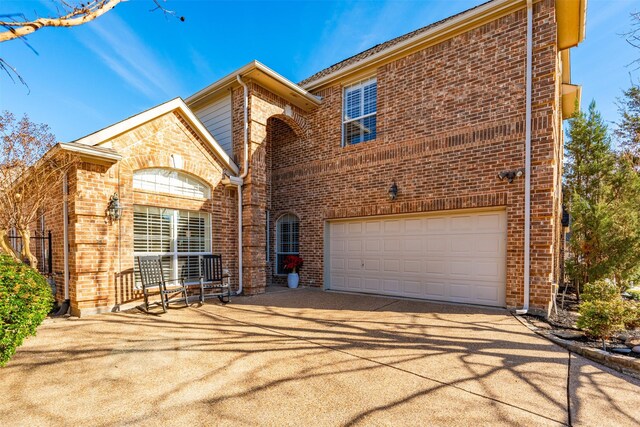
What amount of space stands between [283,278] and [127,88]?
8.63 meters

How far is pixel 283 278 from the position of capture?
32.9 feet

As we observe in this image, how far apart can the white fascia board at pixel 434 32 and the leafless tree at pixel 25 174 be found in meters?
6.83

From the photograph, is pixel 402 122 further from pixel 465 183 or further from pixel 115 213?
pixel 115 213

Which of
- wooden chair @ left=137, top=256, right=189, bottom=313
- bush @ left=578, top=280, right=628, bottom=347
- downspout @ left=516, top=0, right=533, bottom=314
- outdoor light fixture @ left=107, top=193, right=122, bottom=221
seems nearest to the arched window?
wooden chair @ left=137, top=256, right=189, bottom=313

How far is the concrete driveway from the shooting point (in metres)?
2.67

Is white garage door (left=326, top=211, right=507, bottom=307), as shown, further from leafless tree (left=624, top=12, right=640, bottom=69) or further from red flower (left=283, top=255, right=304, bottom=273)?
leafless tree (left=624, top=12, right=640, bottom=69)

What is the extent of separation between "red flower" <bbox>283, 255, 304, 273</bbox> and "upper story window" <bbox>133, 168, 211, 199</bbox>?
3193 mm

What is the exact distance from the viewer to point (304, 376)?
3.38 m

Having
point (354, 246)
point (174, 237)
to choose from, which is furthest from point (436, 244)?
point (174, 237)

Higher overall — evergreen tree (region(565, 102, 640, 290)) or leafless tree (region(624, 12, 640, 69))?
leafless tree (region(624, 12, 640, 69))

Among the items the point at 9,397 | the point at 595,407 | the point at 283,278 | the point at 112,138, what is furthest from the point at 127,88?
the point at 595,407

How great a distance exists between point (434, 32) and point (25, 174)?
29.9ft

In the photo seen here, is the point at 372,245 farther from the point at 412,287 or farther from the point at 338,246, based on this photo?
the point at 412,287

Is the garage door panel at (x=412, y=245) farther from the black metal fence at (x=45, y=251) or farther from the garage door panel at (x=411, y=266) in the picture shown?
the black metal fence at (x=45, y=251)
